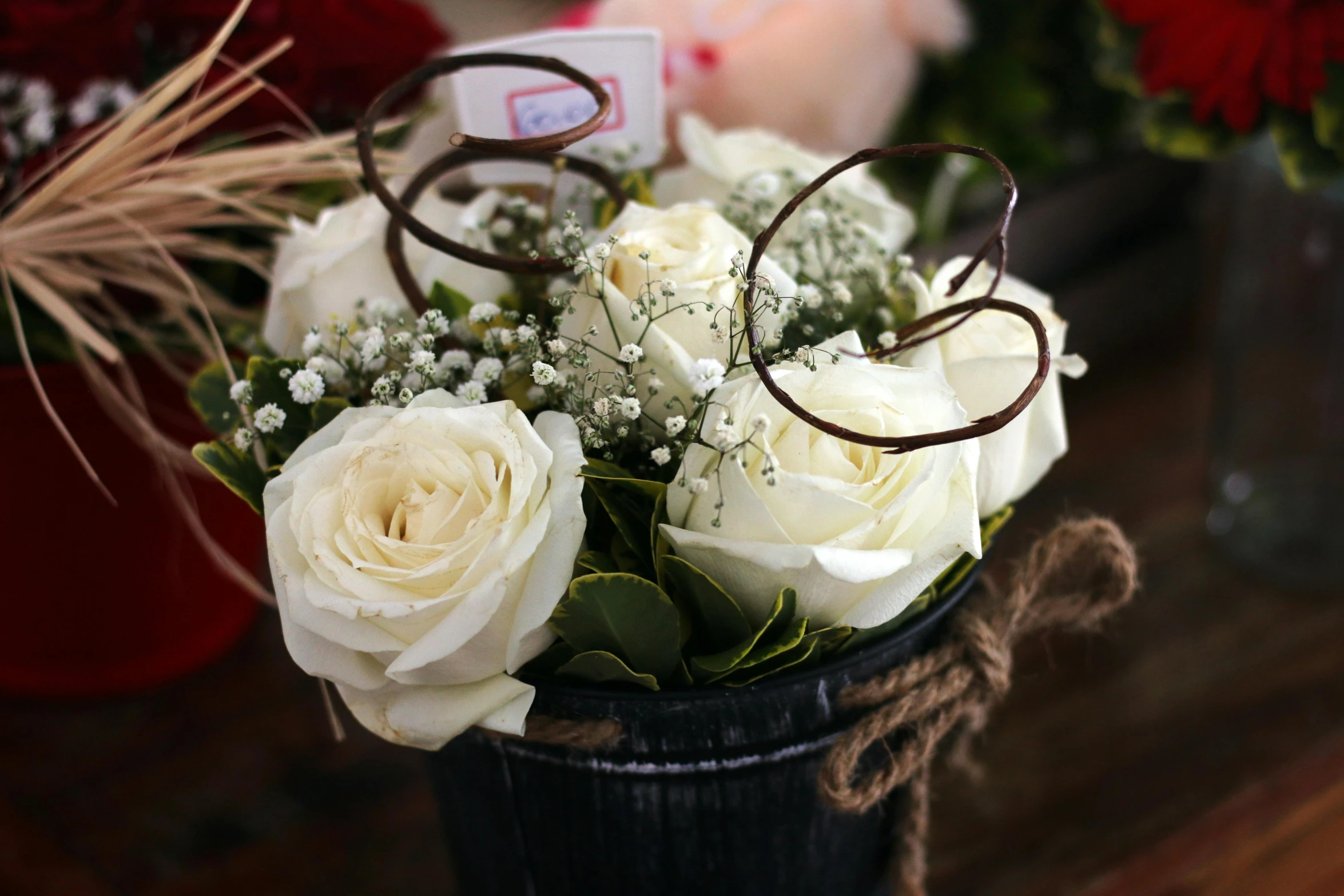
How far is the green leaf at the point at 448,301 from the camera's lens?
0.45 meters

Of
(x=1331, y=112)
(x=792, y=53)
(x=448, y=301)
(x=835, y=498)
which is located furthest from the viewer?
(x=792, y=53)

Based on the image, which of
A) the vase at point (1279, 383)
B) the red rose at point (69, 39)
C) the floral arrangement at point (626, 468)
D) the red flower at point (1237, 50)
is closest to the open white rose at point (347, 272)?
the floral arrangement at point (626, 468)

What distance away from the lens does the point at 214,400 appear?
46 cm

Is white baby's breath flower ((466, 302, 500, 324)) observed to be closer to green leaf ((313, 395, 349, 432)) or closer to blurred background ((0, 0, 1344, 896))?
green leaf ((313, 395, 349, 432))

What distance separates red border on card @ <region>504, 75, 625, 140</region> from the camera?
508mm

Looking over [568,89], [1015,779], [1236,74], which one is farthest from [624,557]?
[1236,74]

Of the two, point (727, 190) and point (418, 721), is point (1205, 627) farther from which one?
point (418, 721)

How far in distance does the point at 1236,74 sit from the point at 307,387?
1.68 ft

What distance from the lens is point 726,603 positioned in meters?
0.36

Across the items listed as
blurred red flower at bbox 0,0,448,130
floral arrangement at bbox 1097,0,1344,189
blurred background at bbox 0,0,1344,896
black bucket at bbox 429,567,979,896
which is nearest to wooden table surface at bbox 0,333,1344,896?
blurred background at bbox 0,0,1344,896

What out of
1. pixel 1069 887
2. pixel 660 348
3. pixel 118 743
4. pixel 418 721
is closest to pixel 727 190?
pixel 660 348

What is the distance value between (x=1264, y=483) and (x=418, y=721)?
665 millimetres

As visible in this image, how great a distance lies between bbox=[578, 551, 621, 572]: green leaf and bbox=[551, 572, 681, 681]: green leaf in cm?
2

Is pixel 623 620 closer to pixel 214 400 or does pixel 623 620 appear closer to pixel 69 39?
pixel 214 400
